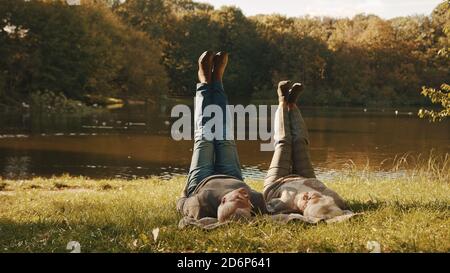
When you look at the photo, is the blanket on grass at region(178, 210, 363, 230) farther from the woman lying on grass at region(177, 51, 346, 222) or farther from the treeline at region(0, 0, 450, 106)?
the treeline at region(0, 0, 450, 106)

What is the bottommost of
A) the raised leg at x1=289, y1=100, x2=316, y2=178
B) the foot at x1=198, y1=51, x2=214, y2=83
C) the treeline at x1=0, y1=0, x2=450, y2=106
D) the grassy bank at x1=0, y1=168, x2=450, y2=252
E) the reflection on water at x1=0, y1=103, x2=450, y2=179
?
the reflection on water at x1=0, y1=103, x2=450, y2=179

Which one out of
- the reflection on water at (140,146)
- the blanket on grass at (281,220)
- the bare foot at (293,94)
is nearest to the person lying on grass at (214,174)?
the blanket on grass at (281,220)

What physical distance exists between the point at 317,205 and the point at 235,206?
850 millimetres

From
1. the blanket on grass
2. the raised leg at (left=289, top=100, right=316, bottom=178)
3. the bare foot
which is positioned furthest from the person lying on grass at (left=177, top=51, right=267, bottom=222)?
the bare foot

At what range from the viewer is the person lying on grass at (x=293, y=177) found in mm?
5488

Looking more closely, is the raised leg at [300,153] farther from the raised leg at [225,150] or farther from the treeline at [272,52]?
the treeline at [272,52]

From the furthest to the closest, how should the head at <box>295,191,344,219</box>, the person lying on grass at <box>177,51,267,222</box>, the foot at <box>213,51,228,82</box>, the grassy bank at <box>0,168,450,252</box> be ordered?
the foot at <box>213,51,228,82</box>
the head at <box>295,191,344,219</box>
the person lying on grass at <box>177,51,267,222</box>
the grassy bank at <box>0,168,450,252</box>

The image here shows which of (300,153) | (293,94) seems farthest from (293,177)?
(293,94)

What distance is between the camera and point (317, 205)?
17.7 feet

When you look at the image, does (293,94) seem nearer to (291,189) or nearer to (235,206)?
(291,189)

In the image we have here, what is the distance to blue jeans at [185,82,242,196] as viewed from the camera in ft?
19.6

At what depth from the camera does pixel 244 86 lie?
79688 mm

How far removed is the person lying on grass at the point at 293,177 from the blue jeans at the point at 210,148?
20.0 inches
